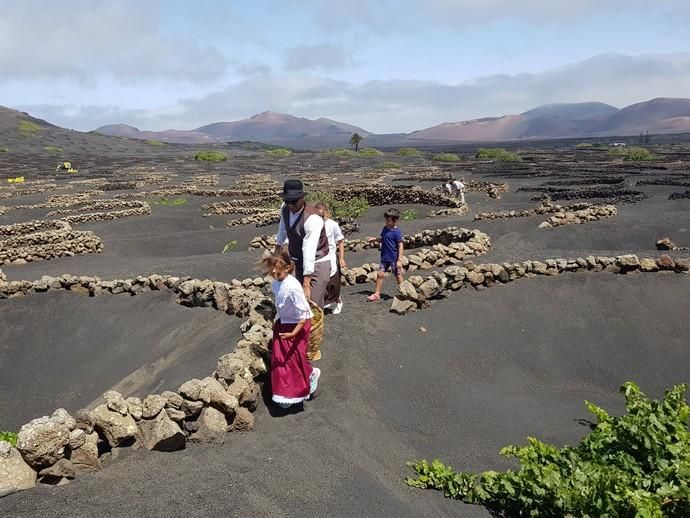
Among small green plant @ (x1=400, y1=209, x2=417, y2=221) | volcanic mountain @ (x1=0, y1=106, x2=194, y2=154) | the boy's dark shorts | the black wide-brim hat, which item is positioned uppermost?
volcanic mountain @ (x1=0, y1=106, x2=194, y2=154)

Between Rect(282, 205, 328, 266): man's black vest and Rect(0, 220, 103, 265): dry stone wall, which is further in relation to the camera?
Rect(0, 220, 103, 265): dry stone wall

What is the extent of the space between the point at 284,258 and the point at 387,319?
→ 12.0ft

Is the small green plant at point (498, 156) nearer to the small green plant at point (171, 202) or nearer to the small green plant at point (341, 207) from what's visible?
the small green plant at point (171, 202)

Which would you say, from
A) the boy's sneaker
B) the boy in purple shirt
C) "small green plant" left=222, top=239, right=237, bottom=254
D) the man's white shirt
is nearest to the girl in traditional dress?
the boy's sneaker

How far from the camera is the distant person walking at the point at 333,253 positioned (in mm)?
7084

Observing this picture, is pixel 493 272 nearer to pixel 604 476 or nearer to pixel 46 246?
pixel 604 476

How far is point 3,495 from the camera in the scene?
150 inches

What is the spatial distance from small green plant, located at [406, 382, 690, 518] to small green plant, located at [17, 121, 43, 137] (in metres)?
129

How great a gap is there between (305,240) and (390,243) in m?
3.46

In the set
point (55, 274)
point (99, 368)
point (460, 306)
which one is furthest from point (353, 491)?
point (55, 274)

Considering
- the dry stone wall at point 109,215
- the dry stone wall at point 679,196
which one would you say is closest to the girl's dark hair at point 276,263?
the dry stone wall at point 109,215

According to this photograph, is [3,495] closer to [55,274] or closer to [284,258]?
[284,258]

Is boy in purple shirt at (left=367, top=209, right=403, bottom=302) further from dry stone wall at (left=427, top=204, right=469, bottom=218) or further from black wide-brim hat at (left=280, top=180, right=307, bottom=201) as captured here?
dry stone wall at (left=427, top=204, right=469, bottom=218)

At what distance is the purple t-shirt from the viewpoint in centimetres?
927
